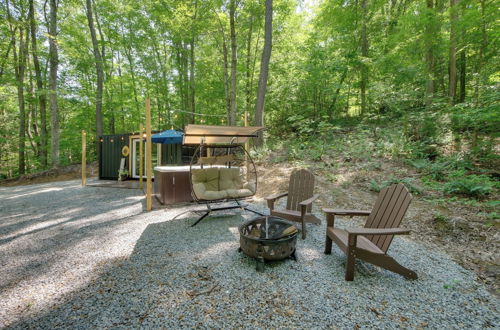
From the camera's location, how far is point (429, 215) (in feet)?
11.2

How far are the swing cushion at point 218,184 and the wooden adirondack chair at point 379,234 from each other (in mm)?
1862

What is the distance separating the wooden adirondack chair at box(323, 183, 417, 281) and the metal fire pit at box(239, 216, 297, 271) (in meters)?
0.47

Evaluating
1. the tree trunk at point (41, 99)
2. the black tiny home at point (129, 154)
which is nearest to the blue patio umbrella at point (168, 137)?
the black tiny home at point (129, 154)

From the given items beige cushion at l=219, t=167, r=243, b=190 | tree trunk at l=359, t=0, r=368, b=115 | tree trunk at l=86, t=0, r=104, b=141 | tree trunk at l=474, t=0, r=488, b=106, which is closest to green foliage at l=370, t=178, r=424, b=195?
tree trunk at l=474, t=0, r=488, b=106

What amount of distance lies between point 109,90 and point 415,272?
622 inches

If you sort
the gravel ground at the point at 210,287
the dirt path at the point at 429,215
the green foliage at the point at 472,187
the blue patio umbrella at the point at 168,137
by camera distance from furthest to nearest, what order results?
the blue patio umbrella at the point at 168,137, the green foliage at the point at 472,187, the dirt path at the point at 429,215, the gravel ground at the point at 210,287

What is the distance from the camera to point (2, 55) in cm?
1157

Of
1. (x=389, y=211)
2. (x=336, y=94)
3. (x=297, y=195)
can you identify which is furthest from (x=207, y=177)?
(x=336, y=94)

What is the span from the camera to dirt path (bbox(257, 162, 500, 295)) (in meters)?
2.41

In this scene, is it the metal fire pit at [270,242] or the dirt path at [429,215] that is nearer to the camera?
the metal fire pit at [270,242]

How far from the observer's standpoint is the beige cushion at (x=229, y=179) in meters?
4.38

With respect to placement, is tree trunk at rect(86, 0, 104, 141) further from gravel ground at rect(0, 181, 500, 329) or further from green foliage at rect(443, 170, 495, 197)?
green foliage at rect(443, 170, 495, 197)

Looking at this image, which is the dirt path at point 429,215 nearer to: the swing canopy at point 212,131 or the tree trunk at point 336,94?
the swing canopy at point 212,131

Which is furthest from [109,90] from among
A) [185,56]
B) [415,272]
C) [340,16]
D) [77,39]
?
[415,272]
